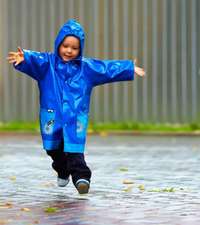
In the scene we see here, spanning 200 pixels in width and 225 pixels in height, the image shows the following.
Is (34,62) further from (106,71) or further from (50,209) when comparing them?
(50,209)

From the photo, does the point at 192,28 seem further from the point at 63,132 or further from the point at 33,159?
the point at 63,132

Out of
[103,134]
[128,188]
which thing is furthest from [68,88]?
[103,134]

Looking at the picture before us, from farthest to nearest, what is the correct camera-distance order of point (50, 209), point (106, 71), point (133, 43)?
1. point (133, 43)
2. point (106, 71)
3. point (50, 209)

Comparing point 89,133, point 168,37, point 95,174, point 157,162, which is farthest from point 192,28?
point 95,174

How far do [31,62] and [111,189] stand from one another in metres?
1.45

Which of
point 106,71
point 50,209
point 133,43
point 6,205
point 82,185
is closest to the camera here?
point 50,209

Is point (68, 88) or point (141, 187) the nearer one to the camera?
point (68, 88)

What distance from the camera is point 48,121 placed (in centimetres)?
904

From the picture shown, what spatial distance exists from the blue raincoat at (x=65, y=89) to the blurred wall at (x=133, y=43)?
415 inches

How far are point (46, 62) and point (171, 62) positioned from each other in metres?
10.8

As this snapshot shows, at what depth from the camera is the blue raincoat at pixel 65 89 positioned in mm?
9000

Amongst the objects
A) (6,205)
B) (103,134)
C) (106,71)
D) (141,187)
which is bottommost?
(103,134)

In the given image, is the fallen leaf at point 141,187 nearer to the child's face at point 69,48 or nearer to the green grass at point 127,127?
the child's face at point 69,48

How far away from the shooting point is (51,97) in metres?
9.05
